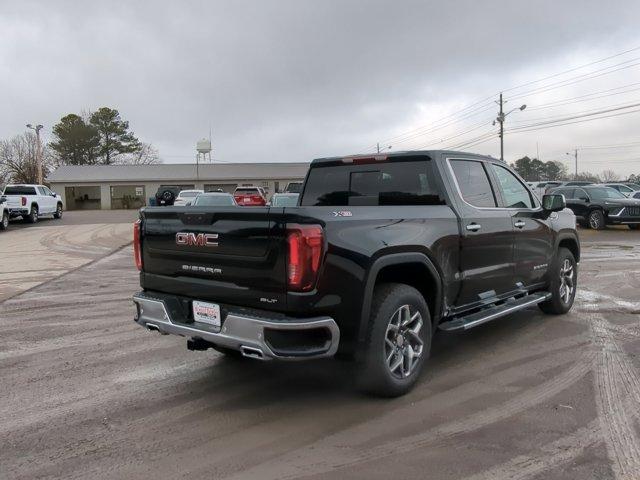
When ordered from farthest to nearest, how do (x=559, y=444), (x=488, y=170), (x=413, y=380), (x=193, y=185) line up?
1. (x=193, y=185)
2. (x=488, y=170)
3. (x=413, y=380)
4. (x=559, y=444)

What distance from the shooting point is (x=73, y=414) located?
407cm

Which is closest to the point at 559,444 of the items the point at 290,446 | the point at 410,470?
the point at 410,470

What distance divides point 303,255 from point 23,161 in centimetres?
7659

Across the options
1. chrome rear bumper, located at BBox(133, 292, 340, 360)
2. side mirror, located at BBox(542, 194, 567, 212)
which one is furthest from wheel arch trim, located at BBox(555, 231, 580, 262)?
chrome rear bumper, located at BBox(133, 292, 340, 360)

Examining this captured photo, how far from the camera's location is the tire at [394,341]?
12.9 ft

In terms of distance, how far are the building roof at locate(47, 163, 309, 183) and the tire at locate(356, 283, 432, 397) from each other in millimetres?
44620

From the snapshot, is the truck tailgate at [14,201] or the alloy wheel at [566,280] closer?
the alloy wheel at [566,280]

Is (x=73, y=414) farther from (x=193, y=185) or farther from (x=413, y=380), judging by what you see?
(x=193, y=185)

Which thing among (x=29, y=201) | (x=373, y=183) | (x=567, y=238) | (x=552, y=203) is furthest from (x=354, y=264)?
(x=29, y=201)

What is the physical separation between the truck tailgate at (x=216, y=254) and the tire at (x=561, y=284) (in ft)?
13.6

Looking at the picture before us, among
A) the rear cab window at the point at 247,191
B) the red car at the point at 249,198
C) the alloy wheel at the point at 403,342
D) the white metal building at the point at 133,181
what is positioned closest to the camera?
the alloy wheel at the point at 403,342

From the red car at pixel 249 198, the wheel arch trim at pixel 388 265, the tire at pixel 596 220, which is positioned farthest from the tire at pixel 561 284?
the red car at pixel 249 198

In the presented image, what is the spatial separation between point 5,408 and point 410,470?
3135 mm

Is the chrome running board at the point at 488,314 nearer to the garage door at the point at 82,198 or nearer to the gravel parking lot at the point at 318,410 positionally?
the gravel parking lot at the point at 318,410
